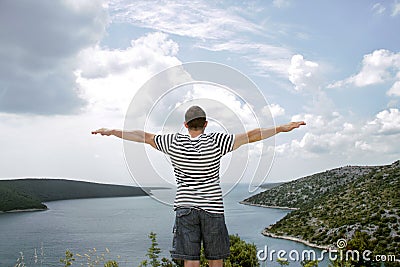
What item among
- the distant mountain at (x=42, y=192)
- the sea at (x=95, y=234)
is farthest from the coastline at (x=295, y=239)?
the distant mountain at (x=42, y=192)

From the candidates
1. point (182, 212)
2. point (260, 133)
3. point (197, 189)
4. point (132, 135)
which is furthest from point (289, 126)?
point (132, 135)

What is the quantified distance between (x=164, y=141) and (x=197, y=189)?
44 cm

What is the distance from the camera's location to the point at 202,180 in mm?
3180

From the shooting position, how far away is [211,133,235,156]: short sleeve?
3248mm

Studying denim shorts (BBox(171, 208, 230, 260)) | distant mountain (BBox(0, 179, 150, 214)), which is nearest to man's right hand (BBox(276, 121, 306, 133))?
denim shorts (BBox(171, 208, 230, 260))

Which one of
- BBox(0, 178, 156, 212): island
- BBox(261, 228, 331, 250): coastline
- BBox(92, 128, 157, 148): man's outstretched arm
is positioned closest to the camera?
BBox(92, 128, 157, 148): man's outstretched arm

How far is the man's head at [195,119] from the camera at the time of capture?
129 inches

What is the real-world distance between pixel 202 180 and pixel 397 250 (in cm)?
3880

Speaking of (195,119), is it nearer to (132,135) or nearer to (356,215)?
(132,135)

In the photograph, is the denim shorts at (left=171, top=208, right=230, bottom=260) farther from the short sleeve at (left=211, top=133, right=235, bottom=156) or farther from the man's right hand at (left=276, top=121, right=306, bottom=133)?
the man's right hand at (left=276, top=121, right=306, bottom=133)

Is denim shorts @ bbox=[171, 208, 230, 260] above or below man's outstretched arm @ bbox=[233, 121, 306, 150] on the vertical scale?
below

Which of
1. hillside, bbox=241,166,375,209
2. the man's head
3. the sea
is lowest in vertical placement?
the sea

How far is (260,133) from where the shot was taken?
11.4 ft

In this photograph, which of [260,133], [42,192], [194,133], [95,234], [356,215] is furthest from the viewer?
[42,192]
